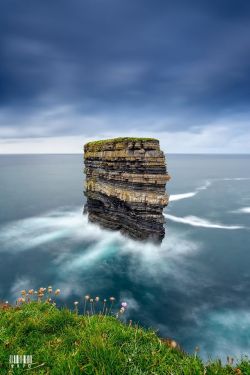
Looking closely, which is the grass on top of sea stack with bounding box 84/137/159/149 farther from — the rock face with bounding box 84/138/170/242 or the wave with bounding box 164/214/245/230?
the wave with bounding box 164/214/245/230

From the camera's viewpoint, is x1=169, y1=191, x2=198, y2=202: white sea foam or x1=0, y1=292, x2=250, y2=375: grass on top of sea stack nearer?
x1=0, y1=292, x2=250, y2=375: grass on top of sea stack

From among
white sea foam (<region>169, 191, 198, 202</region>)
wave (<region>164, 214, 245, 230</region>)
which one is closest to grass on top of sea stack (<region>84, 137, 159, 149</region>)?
wave (<region>164, 214, 245, 230</region>)

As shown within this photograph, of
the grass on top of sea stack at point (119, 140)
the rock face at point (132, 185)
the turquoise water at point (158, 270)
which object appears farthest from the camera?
the rock face at point (132, 185)

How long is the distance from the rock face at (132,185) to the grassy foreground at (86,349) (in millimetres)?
25338

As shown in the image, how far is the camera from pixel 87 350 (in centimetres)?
577

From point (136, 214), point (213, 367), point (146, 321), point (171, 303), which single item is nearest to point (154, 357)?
point (213, 367)

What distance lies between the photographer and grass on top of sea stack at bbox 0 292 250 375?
5.51 m

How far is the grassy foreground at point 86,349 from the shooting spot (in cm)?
551

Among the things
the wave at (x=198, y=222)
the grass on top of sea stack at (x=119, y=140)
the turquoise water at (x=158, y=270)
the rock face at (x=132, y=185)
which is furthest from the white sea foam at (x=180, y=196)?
the grass on top of sea stack at (x=119, y=140)

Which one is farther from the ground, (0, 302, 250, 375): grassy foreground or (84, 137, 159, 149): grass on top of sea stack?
(84, 137, 159, 149): grass on top of sea stack

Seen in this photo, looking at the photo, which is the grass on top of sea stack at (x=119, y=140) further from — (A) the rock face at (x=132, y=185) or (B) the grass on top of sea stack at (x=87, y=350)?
(B) the grass on top of sea stack at (x=87, y=350)

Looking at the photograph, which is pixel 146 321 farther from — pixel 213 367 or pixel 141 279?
pixel 213 367

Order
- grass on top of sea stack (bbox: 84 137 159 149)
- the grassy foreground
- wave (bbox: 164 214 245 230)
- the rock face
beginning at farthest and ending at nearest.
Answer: wave (bbox: 164 214 245 230)
the rock face
grass on top of sea stack (bbox: 84 137 159 149)
the grassy foreground

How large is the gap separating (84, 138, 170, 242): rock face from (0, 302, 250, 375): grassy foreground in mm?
25338
